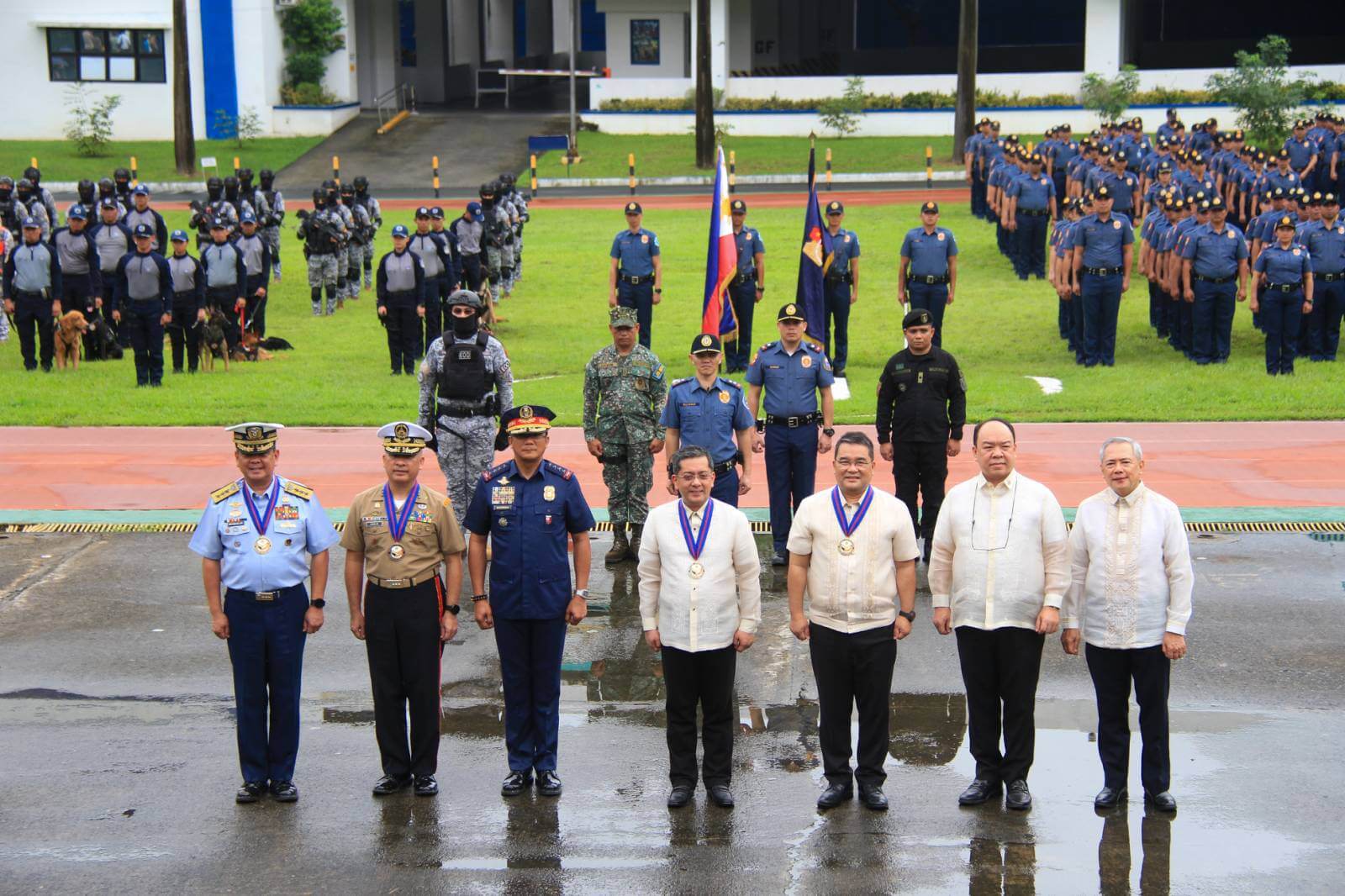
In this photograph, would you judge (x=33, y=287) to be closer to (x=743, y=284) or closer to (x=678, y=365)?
(x=678, y=365)

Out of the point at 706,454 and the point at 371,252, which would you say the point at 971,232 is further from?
the point at 706,454

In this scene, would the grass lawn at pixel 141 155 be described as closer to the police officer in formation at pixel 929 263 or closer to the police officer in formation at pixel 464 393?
the police officer in formation at pixel 929 263

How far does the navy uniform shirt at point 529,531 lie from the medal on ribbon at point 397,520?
1.08 feet

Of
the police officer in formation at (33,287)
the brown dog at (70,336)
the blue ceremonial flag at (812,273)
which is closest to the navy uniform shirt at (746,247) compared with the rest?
the blue ceremonial flag at (812,273)

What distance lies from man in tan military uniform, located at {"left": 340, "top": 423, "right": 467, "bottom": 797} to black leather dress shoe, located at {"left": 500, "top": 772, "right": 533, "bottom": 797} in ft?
1.10

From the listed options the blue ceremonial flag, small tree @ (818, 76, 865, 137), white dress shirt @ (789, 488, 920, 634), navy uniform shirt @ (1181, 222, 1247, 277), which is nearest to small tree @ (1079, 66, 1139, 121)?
small tree @ (818, 76, 865, 137)

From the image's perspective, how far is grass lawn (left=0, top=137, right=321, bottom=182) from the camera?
42.9 m

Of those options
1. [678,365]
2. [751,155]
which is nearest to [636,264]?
[678,365]

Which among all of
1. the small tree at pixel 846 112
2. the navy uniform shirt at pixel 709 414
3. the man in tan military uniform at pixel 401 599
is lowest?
the man in tan military uniform at pixel 401 599

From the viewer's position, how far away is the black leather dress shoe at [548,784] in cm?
758

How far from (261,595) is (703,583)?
2.08 meters

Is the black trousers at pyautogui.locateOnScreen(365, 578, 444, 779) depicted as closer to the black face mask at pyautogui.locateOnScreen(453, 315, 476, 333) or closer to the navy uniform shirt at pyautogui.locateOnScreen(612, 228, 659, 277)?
the black face mask at pyautogui.locateOnScreen(453, 315, 476, 333)

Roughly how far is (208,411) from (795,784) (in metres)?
11.0

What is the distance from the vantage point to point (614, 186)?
Result: 39.9m
